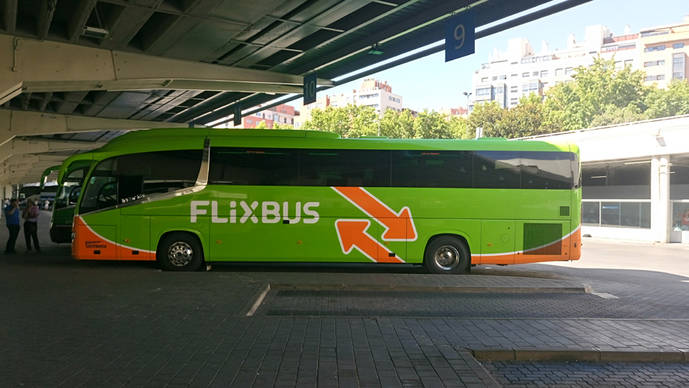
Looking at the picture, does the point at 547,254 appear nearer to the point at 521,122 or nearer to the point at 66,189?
the point at 66,189

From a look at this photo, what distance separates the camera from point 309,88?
19.8m

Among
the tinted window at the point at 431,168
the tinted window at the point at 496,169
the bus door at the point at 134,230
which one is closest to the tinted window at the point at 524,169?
the tinted window at the point at 496,169

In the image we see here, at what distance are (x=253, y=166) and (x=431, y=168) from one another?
14.2 ft

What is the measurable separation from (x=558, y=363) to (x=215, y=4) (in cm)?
1099

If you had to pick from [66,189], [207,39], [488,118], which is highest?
[488,118]

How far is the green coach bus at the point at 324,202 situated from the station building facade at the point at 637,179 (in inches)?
799

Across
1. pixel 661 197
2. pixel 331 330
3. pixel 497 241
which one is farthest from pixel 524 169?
pixel 661 197

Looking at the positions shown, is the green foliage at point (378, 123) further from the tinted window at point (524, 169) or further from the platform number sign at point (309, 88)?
the tinted window at point (524, 169)

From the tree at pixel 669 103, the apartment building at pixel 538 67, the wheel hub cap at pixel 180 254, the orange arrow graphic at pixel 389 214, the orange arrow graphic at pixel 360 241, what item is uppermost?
the apartment building at pixel 538 67

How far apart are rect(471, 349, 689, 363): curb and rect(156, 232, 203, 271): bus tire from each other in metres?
8.69

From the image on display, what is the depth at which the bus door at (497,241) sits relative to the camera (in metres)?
13.6

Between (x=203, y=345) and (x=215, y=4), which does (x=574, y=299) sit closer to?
(x=203, y=345)

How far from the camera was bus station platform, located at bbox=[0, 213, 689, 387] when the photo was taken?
18.3 ft

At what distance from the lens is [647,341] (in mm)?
7047
